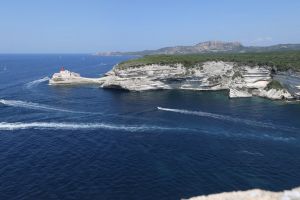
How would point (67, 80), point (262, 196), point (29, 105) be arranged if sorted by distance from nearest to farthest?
1. point (262, 196)
2. point (29, 105)
3. point (67, 80)

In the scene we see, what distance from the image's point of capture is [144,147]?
64.2 meters

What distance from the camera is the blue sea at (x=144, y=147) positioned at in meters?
48.4

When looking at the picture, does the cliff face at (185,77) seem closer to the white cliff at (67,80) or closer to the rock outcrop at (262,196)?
the white cliff at (67,80)

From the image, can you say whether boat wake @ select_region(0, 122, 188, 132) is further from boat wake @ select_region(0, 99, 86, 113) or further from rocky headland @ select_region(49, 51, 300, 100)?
rocky headland @ select_region(49, 51, 300, 100)

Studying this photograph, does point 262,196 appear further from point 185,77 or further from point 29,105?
point 185,77

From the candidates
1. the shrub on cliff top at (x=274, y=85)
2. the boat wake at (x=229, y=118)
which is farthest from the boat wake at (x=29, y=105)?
the shrub on cliff top at (x=274, y=85)

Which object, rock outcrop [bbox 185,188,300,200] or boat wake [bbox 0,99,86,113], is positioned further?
boat wake [bbox 0,99,86,113]

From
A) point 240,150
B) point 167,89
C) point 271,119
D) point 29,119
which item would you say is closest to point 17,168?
point 29,119

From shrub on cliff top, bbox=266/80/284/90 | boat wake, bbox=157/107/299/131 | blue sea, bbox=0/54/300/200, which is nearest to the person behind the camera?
blue sea, bbox=0/54/300/200

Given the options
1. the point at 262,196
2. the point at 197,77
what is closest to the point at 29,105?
the point at 197,77

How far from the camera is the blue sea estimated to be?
48406 millimetres

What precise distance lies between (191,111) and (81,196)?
173ft

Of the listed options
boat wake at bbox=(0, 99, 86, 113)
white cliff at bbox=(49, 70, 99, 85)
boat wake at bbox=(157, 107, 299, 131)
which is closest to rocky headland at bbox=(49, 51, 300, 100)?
white cliff at bbox=(49, 70, 99, 85)

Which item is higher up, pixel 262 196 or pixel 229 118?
pixel 262 196
